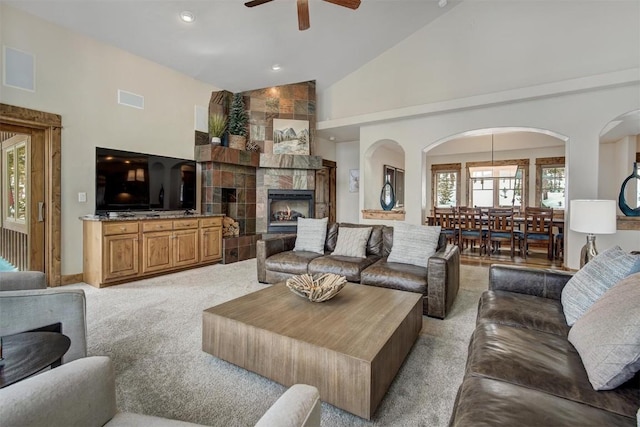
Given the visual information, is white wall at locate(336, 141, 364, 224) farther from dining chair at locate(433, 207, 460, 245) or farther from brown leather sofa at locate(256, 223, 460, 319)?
brown leather sofa at locate(256, 223, 460, 319)

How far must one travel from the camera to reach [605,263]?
1.77 meters

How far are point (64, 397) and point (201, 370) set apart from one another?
1.25 metres

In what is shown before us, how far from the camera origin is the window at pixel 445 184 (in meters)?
8.91

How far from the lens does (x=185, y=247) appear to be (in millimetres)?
4715

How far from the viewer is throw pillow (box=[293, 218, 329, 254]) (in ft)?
13.4

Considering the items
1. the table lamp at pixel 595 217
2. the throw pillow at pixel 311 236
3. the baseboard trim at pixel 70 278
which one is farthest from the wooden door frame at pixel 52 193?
the table lamp at pixel 595 217

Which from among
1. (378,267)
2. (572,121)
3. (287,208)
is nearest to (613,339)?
(378,267)

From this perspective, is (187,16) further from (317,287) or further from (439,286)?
(439,286)

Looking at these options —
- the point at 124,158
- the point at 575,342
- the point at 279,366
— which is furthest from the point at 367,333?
the point at 124,158

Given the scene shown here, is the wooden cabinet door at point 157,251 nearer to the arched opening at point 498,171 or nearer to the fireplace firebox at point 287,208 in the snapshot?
the fireplace firebox at point 287,208

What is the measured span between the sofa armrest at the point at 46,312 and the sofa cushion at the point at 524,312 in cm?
238

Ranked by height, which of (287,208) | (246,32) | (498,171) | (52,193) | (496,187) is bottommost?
(287,208)

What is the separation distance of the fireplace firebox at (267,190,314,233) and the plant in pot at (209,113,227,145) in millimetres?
1435

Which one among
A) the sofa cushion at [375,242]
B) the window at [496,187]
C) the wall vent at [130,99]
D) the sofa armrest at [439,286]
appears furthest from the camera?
the window at [496,187]
